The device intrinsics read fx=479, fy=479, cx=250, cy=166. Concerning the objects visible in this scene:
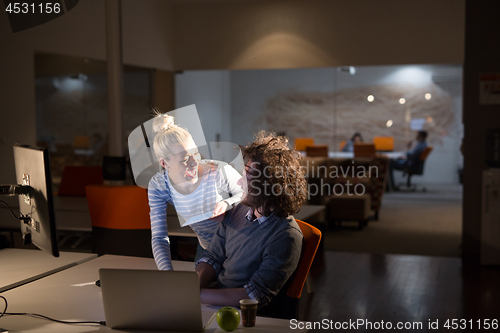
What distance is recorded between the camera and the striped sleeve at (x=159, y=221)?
2127 millimetres

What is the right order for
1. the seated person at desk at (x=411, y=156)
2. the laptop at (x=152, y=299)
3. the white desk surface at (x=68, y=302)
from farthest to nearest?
1. the seated person at desk at (x=411, y=156)
2. the white desk surface at (x=68, y=302)
3. the laptop at (x=152, y=299)

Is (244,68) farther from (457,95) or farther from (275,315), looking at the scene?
(275,315)

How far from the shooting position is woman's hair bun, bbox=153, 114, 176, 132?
7.59 feet

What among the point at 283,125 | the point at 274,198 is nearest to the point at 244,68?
the point at 283,125

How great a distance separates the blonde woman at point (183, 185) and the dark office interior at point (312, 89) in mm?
2342

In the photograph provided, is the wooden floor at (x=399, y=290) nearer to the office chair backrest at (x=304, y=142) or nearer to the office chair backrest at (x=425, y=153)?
the office chair backrest at (x=425, y=153)

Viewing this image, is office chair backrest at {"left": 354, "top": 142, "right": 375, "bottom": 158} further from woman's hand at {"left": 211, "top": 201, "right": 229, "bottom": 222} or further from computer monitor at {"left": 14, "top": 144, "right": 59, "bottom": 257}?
computer monitor at {"left": 14, "top": 144, "right": 59, "bottom": 257}

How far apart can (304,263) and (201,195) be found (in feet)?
2.31

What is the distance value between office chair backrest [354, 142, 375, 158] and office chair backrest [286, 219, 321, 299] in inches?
182

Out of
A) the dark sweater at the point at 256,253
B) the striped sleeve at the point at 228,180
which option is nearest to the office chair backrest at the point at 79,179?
the striped sleeve at the point at 228,180

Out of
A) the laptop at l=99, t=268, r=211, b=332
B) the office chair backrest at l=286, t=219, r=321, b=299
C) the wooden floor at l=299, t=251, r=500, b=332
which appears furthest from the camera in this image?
the wooden floor at l=299, t=251, r=500, b=332

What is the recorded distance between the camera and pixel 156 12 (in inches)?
248

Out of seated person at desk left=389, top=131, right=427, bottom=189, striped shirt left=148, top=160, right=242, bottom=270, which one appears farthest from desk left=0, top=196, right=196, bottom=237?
seated person at desk left=389, top=131, right=427, bottom=189

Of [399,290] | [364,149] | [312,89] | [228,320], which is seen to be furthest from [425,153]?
[228,320]
